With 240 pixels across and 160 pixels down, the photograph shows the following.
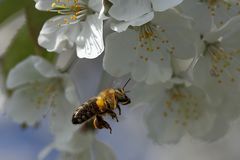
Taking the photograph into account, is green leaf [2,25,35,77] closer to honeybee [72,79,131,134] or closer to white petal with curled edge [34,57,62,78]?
white petal with curled edge [34,57,62,78]

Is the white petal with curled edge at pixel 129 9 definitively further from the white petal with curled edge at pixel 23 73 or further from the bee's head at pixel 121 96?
the white petal with curled edge at pixel 23 73

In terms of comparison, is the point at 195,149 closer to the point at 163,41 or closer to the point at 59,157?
the point at 59,157

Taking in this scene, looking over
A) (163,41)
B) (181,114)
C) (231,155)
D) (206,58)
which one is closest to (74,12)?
(163,41)

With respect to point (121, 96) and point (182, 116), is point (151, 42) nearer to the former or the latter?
point (121, 96)

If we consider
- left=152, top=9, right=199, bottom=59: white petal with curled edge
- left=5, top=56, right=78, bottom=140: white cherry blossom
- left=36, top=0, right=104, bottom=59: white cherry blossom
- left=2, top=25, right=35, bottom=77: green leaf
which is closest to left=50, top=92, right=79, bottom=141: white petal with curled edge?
left=5, top=56, right=78, bottom=140: white cherry blossom

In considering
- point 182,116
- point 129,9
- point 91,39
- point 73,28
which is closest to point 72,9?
point 73,28

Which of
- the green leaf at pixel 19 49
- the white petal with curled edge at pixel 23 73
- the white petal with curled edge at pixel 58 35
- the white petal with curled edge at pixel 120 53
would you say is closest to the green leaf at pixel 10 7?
the green leaf at pixel 19 49
